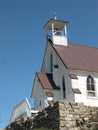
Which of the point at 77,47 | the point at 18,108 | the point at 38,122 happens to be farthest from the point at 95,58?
the point at 38,122

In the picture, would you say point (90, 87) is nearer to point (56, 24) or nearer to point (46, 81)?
point (46, 81)

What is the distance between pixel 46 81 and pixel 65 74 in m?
2.37

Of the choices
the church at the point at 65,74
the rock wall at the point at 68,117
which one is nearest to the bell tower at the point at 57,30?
the church at the point at 65,74

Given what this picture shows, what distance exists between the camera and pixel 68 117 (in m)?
18.4

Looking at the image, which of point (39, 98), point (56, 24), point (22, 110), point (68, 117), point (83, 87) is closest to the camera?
point (68, 117)

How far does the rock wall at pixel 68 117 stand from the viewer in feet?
59.1

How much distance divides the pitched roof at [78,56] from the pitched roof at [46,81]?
2.78m

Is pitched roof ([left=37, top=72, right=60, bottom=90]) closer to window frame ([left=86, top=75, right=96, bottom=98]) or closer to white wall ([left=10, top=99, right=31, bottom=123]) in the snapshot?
window frame ([left=86, top=75, right=96, bottom=98])

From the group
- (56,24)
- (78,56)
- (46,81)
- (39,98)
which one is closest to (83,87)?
(46,81)

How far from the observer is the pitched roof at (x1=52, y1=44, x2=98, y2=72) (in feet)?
111

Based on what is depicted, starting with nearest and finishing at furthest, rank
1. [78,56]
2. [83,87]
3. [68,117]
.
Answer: [68,117]
[83,87]
[78,56]

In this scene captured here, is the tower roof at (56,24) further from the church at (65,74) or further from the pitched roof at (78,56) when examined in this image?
the pitched roof at (78,56)

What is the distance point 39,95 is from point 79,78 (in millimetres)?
4931

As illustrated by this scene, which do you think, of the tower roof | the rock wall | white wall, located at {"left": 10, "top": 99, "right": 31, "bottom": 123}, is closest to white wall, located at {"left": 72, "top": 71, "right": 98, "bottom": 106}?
white wall, located at {"left": 10, "top": 99, "right": 31, "bottom": 123}
